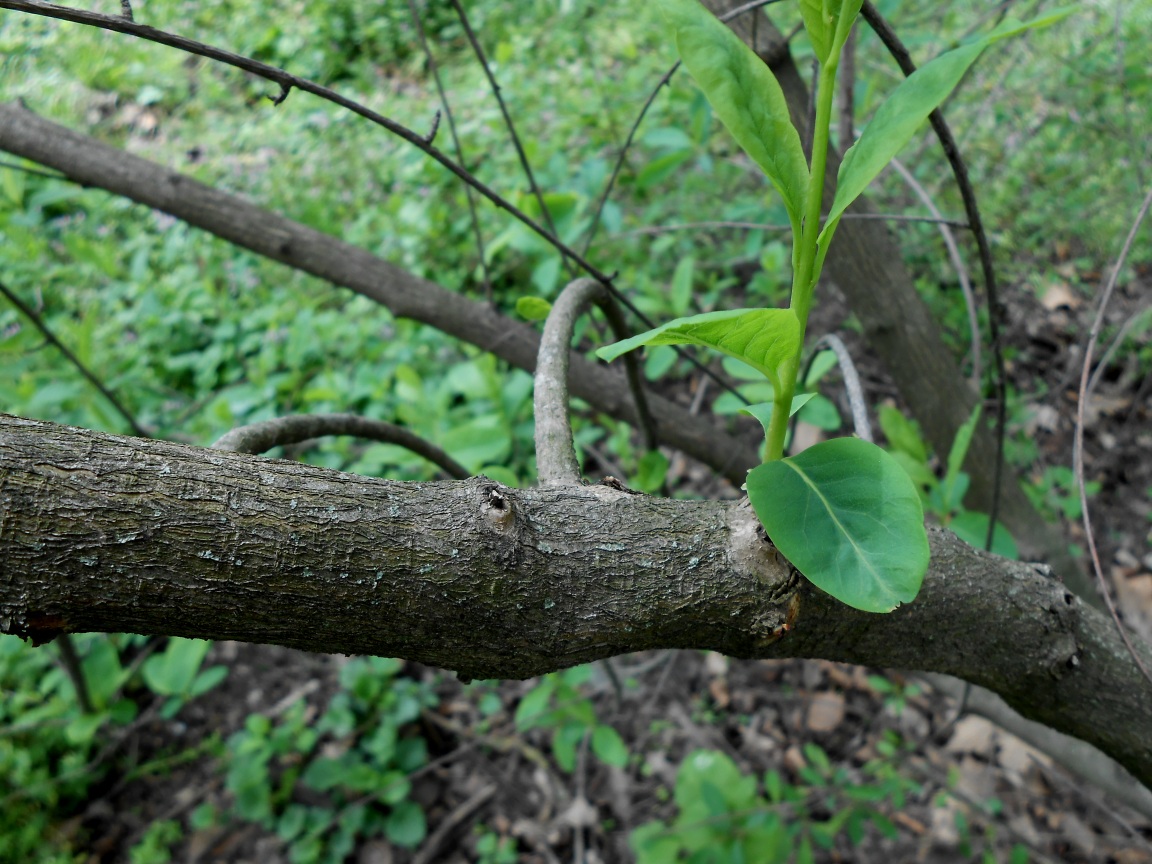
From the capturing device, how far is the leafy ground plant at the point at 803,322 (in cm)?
56

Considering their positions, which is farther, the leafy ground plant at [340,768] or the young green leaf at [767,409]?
the leafy ground plant at [340,768]

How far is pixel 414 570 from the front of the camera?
570 millimetres

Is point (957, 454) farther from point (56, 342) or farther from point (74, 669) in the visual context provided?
point (74, 669)

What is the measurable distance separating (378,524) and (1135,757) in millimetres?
941

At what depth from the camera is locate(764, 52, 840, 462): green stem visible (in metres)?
0.59

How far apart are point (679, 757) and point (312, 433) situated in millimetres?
1736

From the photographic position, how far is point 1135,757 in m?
0.93

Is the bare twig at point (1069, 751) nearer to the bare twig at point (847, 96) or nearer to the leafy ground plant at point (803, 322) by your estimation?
the leafy ground plant at point (803, 322)

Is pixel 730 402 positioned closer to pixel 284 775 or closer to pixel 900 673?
pixel 900 673

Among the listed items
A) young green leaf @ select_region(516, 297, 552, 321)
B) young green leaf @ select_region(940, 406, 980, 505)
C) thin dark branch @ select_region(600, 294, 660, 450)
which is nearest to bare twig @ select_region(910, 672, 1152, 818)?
young green leaf @ select_region(940, 406, 980, 505)

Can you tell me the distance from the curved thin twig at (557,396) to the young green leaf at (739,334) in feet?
0.69

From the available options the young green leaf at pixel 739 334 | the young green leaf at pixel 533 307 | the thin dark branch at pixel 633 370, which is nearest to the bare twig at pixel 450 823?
the thin dark branch at pixel 633 370

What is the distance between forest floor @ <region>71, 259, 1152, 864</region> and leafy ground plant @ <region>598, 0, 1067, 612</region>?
146 centimetres

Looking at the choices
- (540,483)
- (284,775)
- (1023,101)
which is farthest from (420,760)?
(1023,101)
